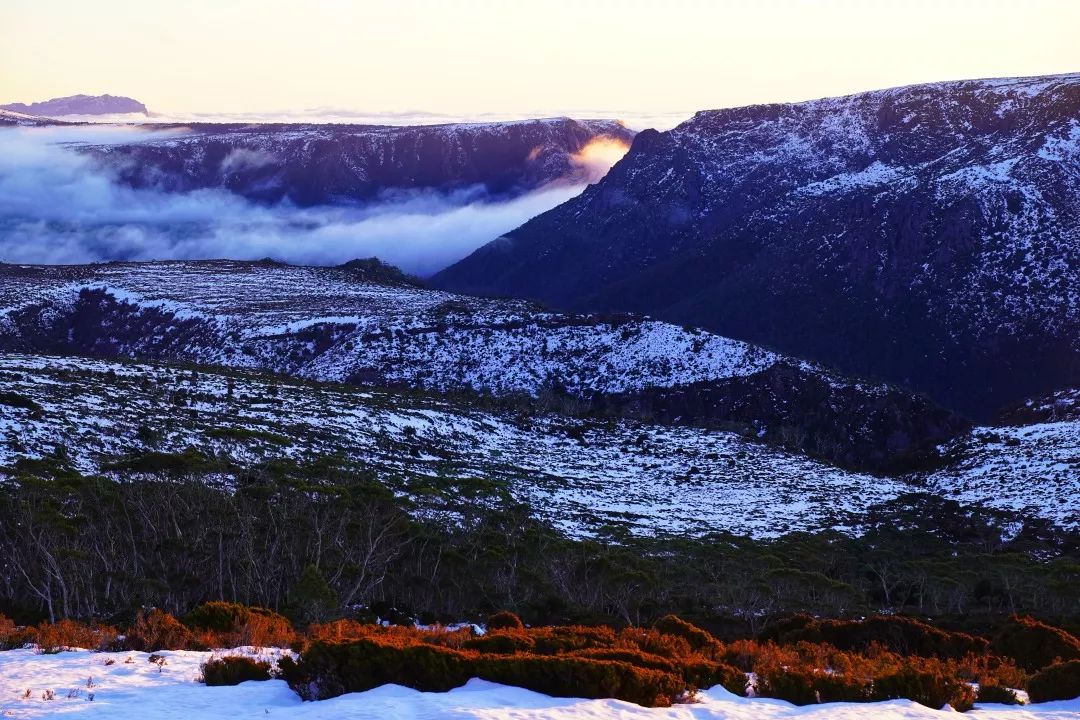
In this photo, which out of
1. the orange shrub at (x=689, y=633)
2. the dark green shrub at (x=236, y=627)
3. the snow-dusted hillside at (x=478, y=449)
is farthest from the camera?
the snow-dusted hillside at (x=478, y=449)

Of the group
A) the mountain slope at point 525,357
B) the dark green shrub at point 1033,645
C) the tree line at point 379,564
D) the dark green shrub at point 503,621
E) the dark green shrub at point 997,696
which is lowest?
the mountain slope at point 525,357

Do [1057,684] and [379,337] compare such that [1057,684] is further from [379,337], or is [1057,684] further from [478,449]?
[379,337]

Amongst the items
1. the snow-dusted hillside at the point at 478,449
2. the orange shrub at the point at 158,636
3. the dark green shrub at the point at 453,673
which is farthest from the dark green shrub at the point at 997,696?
the snow-dusted hillside at the point at 478,449

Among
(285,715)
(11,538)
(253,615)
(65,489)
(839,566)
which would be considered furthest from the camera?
(839,566)

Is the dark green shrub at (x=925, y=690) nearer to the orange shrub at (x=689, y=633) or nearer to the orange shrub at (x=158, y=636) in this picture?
the orange shrub at (x=689, y=633)

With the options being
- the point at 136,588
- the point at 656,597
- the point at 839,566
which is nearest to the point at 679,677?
the point at 136,588

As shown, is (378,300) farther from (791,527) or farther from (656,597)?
(656,597)

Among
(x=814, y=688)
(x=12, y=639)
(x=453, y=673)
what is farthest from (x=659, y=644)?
(x=12, y=639)
